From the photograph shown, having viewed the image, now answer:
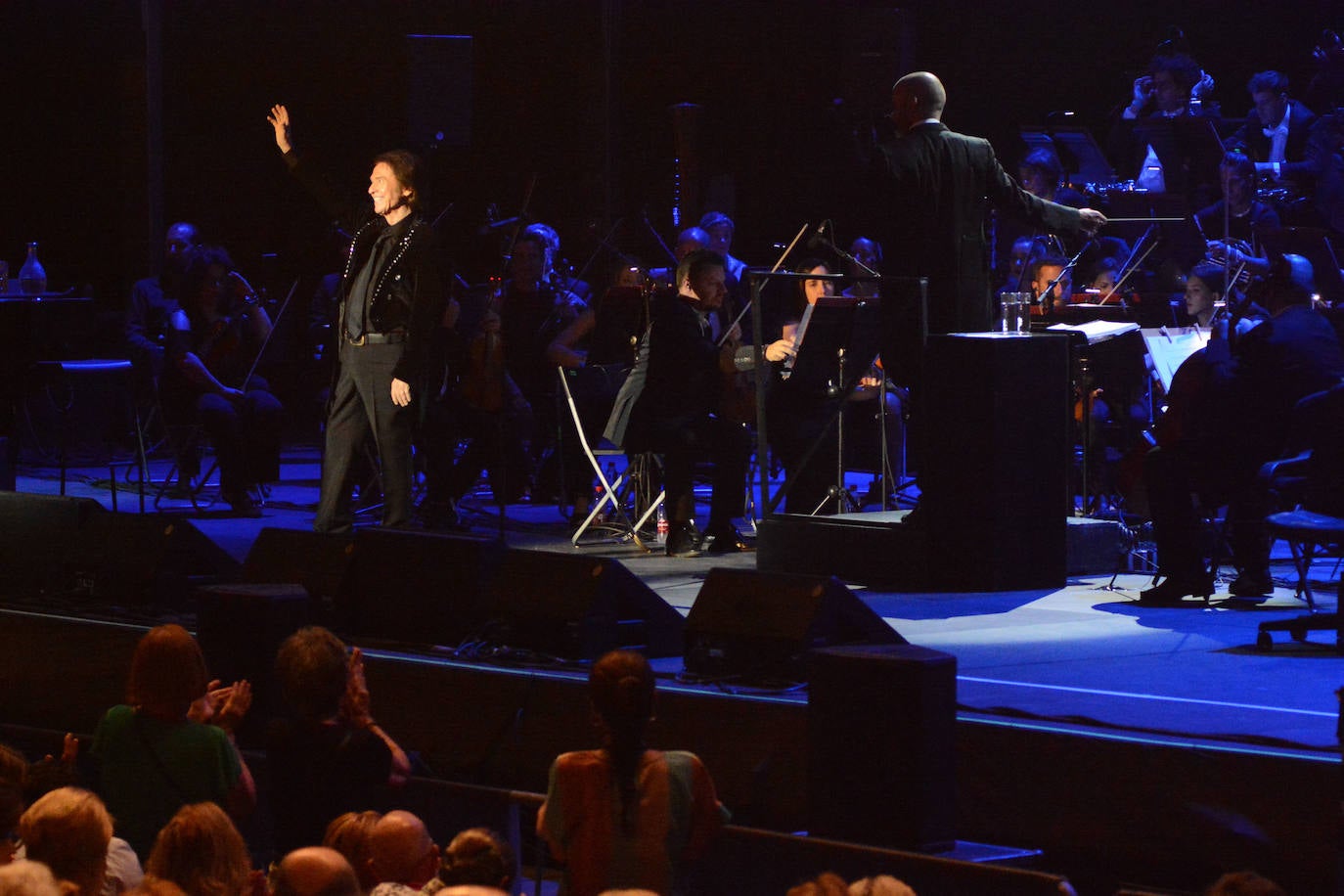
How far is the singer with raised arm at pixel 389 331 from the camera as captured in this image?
24.9ft

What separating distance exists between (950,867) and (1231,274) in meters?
6.48

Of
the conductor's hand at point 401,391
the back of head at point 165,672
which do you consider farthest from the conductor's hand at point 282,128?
the back of head at point 165,672

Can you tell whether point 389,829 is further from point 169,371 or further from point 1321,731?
point 169,371

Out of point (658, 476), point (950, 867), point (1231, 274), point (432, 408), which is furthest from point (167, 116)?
point (950, 867)

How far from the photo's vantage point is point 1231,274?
10242 millimetres

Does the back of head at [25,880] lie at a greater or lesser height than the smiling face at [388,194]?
lesser

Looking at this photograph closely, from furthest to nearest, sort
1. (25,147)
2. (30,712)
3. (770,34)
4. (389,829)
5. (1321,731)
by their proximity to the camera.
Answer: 1. (770,34)
2. (25,147)
3. (30,712)
4. (1321,731)
5. (389,829)

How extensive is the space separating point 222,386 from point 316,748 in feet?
20.1

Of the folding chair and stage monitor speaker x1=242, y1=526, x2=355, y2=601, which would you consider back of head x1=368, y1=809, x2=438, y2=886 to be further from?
the folding chair

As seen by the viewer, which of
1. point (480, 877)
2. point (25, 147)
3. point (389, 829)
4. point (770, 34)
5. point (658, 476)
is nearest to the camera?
point (480, 877)

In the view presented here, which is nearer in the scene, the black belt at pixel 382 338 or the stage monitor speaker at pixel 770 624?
the stage monitor speaker at pixel 770 624

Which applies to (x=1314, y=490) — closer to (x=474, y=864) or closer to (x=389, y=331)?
(x=389, y=331)

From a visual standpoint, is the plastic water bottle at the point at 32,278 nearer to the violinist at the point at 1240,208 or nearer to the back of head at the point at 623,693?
the violinist at the point at 1240,208

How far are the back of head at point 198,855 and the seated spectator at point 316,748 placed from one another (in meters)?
0.95
